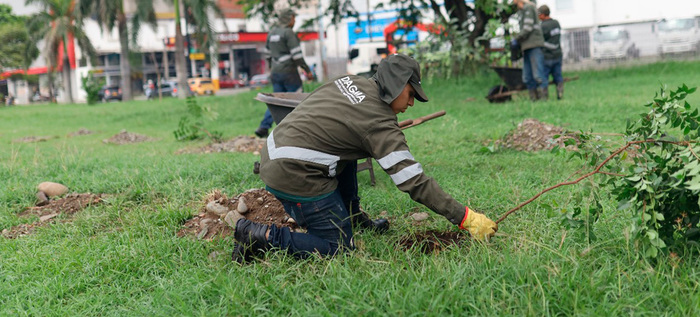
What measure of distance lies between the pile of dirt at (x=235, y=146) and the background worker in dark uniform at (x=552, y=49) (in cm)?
540

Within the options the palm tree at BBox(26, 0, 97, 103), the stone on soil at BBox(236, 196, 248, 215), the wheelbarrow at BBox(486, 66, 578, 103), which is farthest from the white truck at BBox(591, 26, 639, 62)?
the palm tree at BBox(26, 0, 97, 103)

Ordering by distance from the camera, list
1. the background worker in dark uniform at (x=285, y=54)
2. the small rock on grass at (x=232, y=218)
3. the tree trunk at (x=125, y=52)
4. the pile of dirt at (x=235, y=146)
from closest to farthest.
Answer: the small rock on grass at (x=232, y=218) < the pile of dirt at (x=235, y=146) < the background worker in dark uniform at (x=285, y=54) < the tree trunk at (x=125, y=52)

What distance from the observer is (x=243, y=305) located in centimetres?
263

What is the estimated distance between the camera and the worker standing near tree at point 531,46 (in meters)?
10.1

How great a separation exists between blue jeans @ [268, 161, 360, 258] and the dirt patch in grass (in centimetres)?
35

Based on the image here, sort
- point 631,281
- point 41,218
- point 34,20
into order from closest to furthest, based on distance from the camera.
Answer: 1. point 631,281
2. point 41,218
3. point 34,20

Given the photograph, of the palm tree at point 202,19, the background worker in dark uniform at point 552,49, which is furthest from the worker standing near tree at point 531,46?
the palm tree at point 202,19

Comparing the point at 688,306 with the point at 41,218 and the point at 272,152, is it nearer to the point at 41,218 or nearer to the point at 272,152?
the point at 272,152

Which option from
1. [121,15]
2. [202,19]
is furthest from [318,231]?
[121,15]

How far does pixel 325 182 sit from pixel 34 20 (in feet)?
134

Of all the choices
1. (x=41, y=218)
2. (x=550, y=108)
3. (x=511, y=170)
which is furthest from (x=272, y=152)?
(x=550, y=108)

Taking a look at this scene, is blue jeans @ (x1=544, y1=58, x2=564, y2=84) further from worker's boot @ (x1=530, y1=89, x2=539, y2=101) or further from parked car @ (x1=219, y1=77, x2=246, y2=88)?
parked car @ (x1=219, y1=77, x2=246, y2=88)

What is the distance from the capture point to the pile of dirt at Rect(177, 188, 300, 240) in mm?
3875

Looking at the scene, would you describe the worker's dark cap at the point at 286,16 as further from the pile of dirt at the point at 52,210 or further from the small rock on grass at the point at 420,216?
the small rock on grass at the point at 420,216
